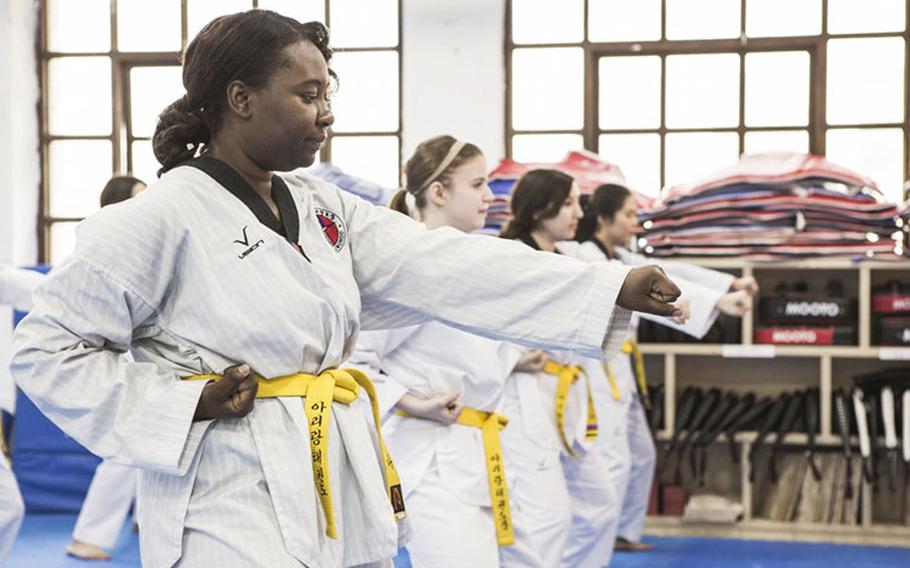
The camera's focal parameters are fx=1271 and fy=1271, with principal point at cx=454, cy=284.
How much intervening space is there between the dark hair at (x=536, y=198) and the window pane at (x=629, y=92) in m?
2.40

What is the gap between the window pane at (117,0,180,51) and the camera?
23.5 ft

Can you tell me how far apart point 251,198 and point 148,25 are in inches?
214

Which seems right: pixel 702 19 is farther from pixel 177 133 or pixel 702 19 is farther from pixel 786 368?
pixel 177 133

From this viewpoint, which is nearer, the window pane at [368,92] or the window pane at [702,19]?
the window pane at [702,19]

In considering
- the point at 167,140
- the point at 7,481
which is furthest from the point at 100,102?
the point at 167,140

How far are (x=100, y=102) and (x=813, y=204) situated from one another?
3959 millimetres

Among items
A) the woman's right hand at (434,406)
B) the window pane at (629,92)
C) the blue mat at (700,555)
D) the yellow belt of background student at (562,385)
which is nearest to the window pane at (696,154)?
the window pane at (629,92)

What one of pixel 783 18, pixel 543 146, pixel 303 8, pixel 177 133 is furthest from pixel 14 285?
pixel 783 18

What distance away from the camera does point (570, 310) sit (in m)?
2.16

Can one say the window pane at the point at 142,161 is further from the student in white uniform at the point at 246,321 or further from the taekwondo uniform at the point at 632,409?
the student in white uniform at the point at 246,321

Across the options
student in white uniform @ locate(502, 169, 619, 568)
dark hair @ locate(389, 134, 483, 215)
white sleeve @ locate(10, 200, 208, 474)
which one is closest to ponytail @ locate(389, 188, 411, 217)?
dark hair @ locate(389, 134, 483, 215)

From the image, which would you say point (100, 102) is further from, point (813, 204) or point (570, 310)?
point (570, 310)

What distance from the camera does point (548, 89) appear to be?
679 cm

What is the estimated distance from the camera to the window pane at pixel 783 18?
6.52 metres
